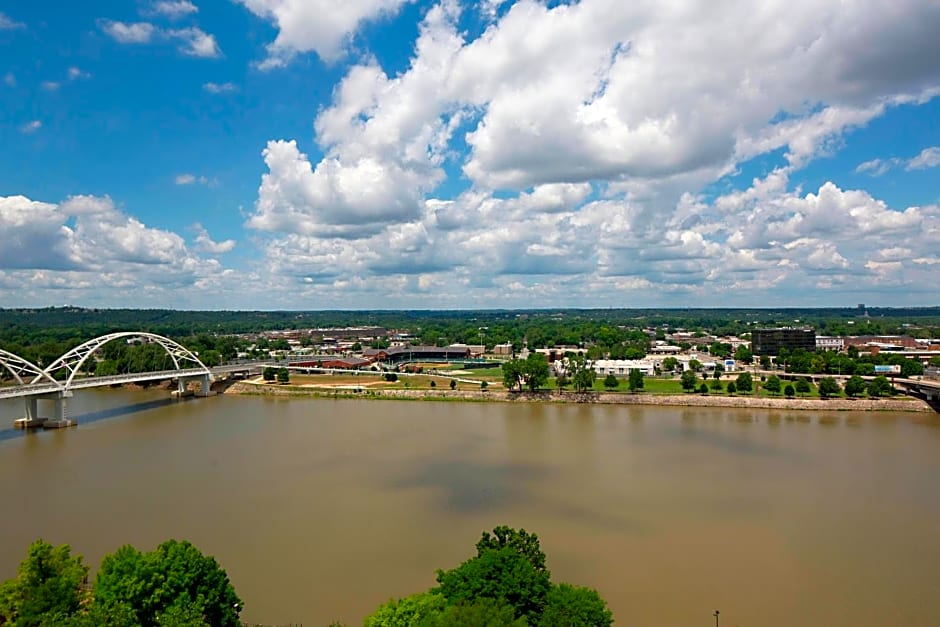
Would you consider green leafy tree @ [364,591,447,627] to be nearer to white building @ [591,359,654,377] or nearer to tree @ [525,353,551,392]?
tree @ [525,353,551,392]

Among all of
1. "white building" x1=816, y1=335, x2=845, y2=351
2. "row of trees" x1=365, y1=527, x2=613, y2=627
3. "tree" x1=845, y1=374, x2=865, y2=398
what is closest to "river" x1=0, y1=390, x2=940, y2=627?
"row of trees" x1=365, y1=527, x2=613, y2=627

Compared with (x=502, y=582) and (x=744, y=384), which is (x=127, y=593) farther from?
(x=744, y=384)

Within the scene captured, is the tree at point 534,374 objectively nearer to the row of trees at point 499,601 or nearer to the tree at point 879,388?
the tree at point 879,388

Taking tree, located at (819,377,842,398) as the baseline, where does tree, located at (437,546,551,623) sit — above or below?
above

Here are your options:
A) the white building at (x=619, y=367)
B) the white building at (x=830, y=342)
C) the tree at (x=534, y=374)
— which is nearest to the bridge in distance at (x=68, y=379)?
the tree at (x=534, y=374)

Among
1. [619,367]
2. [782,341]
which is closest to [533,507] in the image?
[619,367]
